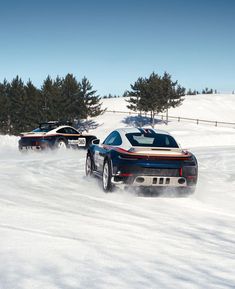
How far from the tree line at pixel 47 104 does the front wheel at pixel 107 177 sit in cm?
5337

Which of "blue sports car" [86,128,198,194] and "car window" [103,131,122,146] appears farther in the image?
"car window" [103,131,122,146]

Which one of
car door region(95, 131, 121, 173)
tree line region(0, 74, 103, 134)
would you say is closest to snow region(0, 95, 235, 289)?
car door region(95, 131, 121, 173)

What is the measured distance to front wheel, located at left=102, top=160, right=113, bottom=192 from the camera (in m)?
8.49

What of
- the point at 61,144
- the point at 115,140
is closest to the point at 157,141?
the point at 115,140

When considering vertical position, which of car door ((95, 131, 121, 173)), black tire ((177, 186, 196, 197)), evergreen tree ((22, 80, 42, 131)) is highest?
evergreen tree ((22, 80, 42, 131))

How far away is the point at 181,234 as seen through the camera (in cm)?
544

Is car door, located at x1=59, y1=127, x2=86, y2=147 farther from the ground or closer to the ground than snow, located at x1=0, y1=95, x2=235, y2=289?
farther from the ground

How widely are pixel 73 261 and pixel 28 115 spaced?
63044 millimetres

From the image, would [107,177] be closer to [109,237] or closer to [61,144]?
[109,237]

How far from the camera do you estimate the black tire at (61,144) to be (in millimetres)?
18781

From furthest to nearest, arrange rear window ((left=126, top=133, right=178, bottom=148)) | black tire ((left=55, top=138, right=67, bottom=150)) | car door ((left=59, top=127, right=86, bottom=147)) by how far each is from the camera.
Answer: car door ((left=59, top=127, right=86, bottom=147)), black tire ((left=55, top=138, right=67, bottom=150)), rear window ((left=126, top=133, right=178, bottom=148))

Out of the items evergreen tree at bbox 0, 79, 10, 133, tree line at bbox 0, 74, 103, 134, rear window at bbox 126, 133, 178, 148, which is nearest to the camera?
rear window at bbox 126, 133, 178, 148

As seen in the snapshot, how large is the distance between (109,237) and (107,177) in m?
3.81

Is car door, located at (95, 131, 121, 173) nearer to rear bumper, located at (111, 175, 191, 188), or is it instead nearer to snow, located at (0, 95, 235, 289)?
snow, located at (0, 95, 235, 289)
